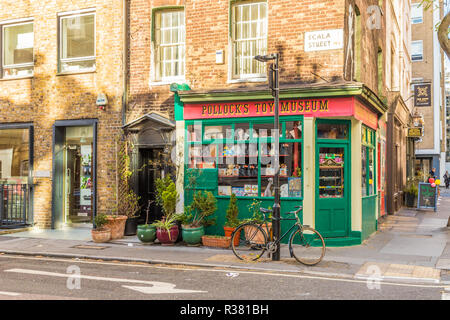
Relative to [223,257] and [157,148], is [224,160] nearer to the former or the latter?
[157,148]

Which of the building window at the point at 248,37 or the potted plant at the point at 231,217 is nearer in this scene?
the potted plant at the point at 231,217

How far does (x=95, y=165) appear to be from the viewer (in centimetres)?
1322

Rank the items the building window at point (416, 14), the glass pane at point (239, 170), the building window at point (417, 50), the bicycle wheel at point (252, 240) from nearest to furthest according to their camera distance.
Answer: the bicycle wheel at point (252, 240), the glass pane at point (239, 170), the building window at point (417, 50), the building window at point (416, 14)

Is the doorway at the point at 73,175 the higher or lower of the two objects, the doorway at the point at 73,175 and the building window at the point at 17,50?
the lower

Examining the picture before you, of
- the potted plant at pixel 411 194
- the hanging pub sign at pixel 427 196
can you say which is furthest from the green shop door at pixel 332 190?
the potted plant at pixel 411 194

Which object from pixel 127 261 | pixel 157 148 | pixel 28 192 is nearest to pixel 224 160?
pixel 157 148

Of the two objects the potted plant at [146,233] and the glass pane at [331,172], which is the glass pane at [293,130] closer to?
the glass pane at [331,172]

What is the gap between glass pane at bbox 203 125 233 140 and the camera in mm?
11875

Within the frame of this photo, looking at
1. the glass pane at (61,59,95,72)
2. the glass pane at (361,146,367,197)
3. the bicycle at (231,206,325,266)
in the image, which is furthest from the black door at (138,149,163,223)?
the glass pane at (361,146,367,197)

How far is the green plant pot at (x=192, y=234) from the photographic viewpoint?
36.2 feet

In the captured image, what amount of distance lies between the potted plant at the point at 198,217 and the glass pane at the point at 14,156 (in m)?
6.18

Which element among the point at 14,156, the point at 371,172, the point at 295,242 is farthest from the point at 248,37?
the point at 14,156

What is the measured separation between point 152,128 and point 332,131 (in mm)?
4789

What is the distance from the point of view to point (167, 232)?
36.5 ft
